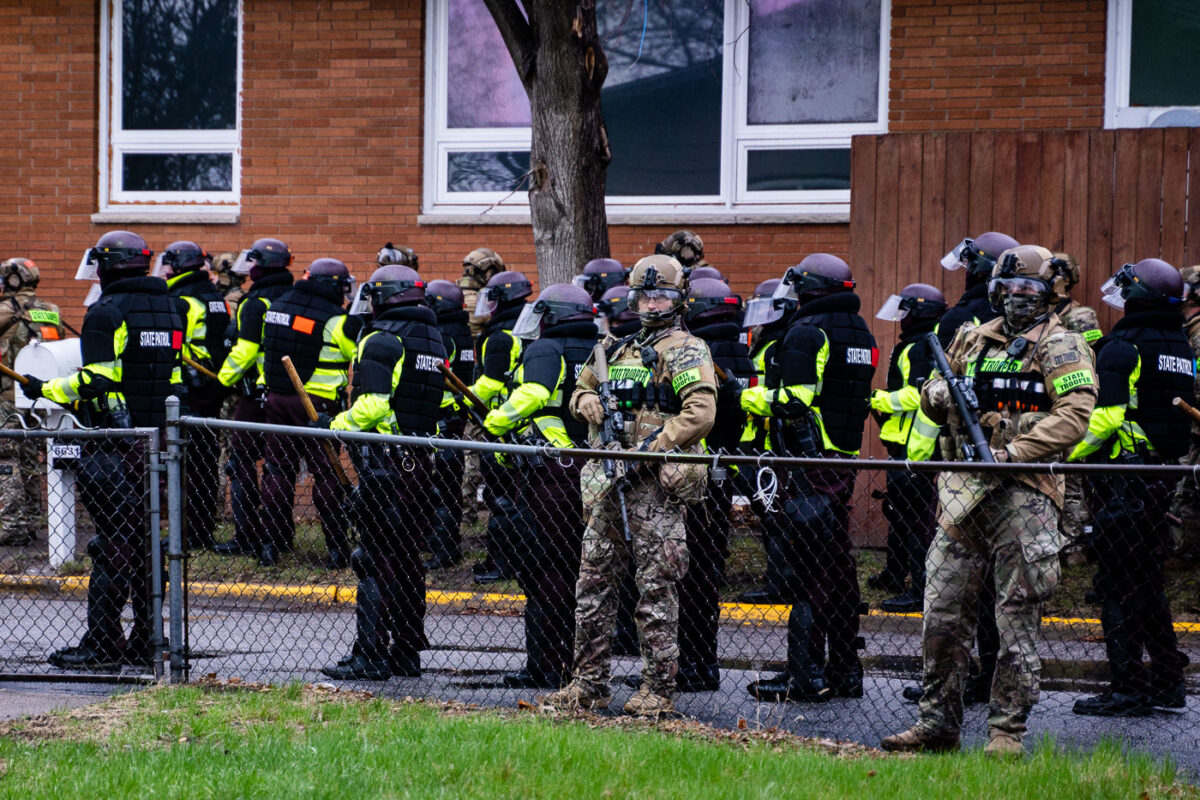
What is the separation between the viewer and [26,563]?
1066cm

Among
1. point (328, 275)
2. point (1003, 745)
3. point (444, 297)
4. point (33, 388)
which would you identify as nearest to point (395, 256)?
point (444, 297)

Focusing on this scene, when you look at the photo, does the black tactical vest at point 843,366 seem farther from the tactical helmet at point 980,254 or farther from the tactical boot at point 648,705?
the tactical boot at point 648,705

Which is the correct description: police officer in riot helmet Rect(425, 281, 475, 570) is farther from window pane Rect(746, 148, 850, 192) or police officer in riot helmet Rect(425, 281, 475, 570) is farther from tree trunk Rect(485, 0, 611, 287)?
window pane Rect(746, 148, 850, 192)

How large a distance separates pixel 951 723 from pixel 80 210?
10700mm

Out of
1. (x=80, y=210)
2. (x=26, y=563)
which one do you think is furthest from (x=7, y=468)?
(x=80, y=210)

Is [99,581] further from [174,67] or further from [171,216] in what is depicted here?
[174,67]

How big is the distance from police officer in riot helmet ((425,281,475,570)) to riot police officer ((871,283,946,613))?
2975 mm

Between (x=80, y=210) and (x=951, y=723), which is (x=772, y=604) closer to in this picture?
(x=951, y=723)

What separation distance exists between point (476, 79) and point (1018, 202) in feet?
18.0

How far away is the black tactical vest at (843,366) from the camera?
7.75m

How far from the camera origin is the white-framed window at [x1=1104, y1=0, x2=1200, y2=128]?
12078 millimetres

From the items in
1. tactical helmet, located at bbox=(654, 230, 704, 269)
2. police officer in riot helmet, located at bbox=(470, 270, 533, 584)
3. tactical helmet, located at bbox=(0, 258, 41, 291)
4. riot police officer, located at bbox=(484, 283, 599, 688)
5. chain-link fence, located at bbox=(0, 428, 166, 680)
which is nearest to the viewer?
chain-link fence, located at bbox=(0, 428, 166, 680)

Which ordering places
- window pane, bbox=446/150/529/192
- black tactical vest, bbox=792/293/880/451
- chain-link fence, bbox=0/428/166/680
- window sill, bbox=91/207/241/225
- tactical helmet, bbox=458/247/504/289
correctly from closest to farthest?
chain-link fence, bbox=0/428/166/680 < black tactical vest, bbox=792/293/880/451 < tactical helmet, bbox=458/247/504/289 < window pane, bbox=446/150/529/192 < window sill, bbox=91/207/241/225

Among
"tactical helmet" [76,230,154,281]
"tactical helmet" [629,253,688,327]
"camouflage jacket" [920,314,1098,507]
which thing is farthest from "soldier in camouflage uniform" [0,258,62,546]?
"camouflage jacket" [920,314,1098,507]
